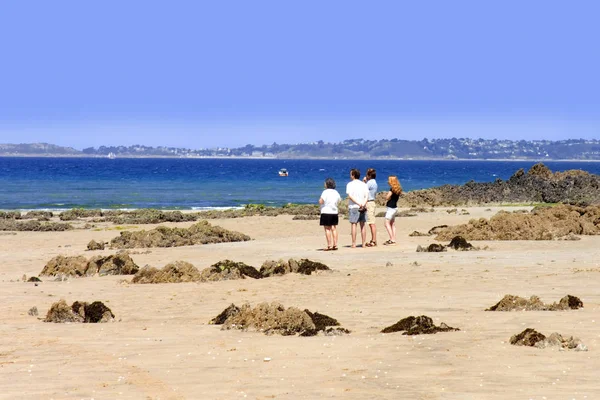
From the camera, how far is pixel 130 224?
1325 inches

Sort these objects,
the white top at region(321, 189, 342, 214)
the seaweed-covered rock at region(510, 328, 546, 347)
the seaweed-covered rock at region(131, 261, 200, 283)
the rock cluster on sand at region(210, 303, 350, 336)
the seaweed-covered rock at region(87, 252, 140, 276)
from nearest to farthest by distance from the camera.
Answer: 1. the seaweed-covered rock at region(510, 328, 546, 347)
2. the rock cluster on sand at region(210, 303, 350, 336)
3. the seaweed-covered rock at region(131, 261, 200, 283)
4. the seaweed-covered rock at region(87, 252, 140, 276)
5. the white top at region(321, 189, 342, 214)

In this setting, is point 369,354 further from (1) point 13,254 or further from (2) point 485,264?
(1) point 13,254

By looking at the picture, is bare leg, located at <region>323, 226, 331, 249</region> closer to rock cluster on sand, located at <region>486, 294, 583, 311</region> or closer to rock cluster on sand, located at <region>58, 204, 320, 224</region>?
rock cluster on sand, located at <region>486, 294, 583, 311</region>

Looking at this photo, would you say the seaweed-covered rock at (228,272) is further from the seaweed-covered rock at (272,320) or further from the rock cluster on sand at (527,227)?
the rock cluster on sand at (527,227)

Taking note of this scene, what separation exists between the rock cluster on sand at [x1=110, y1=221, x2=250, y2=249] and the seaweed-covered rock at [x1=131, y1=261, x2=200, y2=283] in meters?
6.79

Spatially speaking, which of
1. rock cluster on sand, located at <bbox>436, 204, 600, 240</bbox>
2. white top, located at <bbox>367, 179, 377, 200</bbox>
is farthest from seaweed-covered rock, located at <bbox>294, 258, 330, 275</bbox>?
rock cluster on sand, located at <bbox>436, 204, 600, 240</bbox>

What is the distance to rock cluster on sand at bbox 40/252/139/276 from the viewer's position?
53.4ft

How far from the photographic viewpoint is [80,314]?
1132 cm

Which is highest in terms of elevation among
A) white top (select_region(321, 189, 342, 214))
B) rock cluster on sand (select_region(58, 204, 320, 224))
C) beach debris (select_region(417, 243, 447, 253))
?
white top (select_region(321, 189, 342, 214))

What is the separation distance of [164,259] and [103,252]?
2.61 metres

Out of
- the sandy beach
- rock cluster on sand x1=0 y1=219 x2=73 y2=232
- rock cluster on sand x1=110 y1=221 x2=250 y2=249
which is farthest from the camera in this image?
rock cluster on sand x1=0 y1=219 x2=73 y2=232

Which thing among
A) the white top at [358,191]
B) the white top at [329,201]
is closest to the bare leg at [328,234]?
the white top at [329,201]

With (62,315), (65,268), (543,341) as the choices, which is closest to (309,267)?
(65,268)

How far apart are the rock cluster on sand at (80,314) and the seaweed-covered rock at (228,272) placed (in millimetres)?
3964
